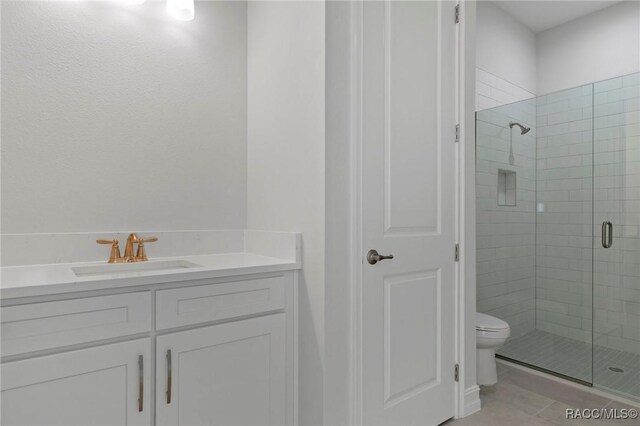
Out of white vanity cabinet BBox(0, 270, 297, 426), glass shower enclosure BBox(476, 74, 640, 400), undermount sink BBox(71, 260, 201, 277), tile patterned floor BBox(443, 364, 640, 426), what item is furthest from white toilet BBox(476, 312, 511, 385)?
undermount sink BBox(71, 260, 201, 277)

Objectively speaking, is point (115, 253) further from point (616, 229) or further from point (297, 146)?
point (616, 229)

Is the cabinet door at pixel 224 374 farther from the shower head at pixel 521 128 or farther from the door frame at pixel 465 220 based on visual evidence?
the shower head at pixel 521 128

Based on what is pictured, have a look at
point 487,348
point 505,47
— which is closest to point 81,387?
point 487,348

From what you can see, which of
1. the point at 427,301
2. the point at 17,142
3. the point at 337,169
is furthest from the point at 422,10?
the point at 17,142

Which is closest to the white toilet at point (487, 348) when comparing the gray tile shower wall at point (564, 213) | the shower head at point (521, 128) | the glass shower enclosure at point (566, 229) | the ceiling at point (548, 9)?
the glass shower enclosure at point (566, 229)

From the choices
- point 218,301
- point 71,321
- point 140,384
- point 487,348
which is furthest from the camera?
point 487,348

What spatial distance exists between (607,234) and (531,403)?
122cm

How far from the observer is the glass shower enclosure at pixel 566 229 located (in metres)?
2.40

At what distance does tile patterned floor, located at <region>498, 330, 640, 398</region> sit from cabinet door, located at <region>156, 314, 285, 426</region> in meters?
2.02

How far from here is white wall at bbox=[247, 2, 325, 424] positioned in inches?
59.2

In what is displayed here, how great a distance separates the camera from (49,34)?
1.54 m

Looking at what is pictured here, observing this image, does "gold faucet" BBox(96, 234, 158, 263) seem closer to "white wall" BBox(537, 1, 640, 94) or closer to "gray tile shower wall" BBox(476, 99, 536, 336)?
"gray tile shower wall" BBox(476, 99, 536, 336)

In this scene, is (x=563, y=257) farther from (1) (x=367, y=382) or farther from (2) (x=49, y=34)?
(2) (x=49, y=34)

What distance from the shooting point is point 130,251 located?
1662mm
